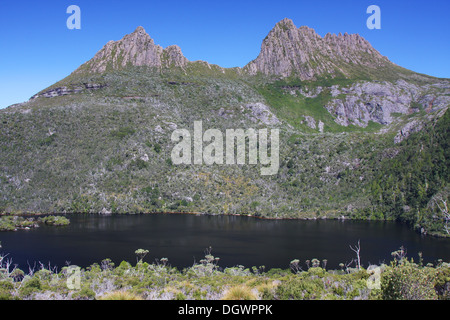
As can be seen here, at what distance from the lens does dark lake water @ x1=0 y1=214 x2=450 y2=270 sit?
274ft

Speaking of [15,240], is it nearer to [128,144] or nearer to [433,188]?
[128,144]

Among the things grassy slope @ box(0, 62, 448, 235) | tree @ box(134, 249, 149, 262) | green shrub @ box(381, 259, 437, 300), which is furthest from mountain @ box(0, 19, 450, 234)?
green shrub @ box(381, 259, 437, 300)

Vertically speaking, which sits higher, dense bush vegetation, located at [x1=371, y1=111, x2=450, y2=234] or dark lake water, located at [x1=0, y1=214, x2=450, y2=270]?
dense bush vegetation, located at [x1=371, y1=111, x2=450, y2=234]

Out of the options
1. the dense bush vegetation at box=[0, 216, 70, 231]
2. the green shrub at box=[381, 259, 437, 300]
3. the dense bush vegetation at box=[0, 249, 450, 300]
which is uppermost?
the green shrub at box=[381, 259, 437, 300]

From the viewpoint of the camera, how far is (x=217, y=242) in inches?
3991

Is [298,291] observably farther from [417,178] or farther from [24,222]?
[417,178]

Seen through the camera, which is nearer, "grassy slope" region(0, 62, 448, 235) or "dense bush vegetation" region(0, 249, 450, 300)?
"dense bush vegetation" region(0, 249, 450, 300)

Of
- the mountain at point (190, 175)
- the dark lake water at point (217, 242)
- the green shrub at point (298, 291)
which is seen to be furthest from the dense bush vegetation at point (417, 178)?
the green shrub at point (298, 291)

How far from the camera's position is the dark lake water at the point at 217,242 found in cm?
8350

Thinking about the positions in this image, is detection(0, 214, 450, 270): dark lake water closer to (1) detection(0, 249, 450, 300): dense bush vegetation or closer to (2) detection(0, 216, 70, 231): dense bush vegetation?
(2) detection(0, 216, 70, 231): dense bush vegetation

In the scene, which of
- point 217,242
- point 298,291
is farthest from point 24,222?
point 298,291
